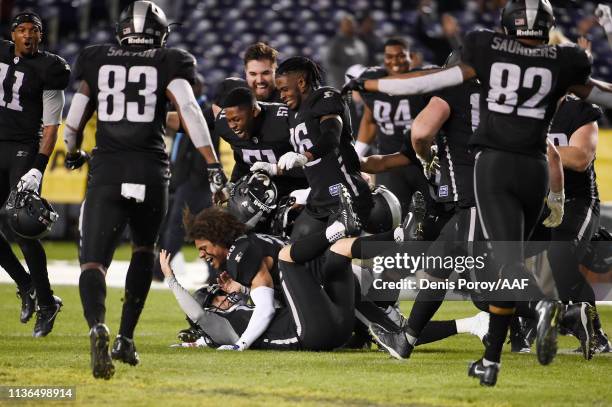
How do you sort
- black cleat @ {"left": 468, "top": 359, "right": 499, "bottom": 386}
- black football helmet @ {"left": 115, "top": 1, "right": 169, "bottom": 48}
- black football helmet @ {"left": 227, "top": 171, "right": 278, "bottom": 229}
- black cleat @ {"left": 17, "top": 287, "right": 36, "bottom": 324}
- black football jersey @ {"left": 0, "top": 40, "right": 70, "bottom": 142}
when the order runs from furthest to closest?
black cleat @ {"left": 17, "top": 287, "right": 36, "bottom": 324}, black football jersey @ {"left": 0, "top": 40, "right": 70, "bottom": 142}, black football helmet @ {"left": 227, "top": 171, "right": 278, "bottom": 229}, black football helmet @ {"left": 115, "top": 1, "right": 169, "bottom": 48}, black cleat @ {"left": 468, "top": 359, "right": 499, "bottom": 386}

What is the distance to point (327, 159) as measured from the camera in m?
6.92

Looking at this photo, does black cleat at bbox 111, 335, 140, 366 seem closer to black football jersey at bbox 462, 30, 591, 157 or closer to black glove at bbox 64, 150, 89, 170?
black glove at bbox 64, 150, 89, 170

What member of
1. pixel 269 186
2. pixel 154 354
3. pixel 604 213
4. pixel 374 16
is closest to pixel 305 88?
pixel 269 186

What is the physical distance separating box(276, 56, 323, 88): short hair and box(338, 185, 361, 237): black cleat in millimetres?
Result: 688

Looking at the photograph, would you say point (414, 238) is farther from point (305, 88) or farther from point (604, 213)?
point (604, 213)

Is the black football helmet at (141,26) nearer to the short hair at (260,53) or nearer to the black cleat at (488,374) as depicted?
the short hair at (260,53)

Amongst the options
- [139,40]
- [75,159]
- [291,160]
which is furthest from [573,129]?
[75,159]

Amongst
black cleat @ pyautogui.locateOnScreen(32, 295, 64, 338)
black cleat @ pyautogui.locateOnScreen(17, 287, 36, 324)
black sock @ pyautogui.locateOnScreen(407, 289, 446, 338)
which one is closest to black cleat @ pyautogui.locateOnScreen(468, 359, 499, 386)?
black sock @ pyautogui.locateOnScreen(407, 289, 446, 338)

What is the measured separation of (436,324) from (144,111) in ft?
6.94

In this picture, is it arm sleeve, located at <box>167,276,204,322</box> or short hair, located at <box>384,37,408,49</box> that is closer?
arm sleeve, located at <box>167,276,204,322</box>

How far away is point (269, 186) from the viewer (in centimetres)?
718

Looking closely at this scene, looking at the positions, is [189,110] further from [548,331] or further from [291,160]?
[548,331]

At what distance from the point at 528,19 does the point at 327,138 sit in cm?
148

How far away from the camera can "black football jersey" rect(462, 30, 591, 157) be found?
5465 millimetres
